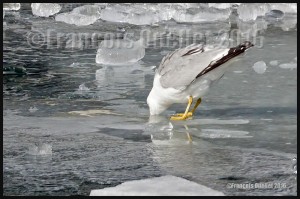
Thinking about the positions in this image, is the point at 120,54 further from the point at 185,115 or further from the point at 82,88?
the point at 185,115

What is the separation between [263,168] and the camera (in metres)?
5.64

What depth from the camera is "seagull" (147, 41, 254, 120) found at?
6.91m

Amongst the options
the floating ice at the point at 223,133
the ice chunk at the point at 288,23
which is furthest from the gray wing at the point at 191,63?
the ice chunk at the point at 288,23

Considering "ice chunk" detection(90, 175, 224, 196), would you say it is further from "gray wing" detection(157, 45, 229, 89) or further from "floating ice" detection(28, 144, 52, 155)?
"gray wing" detection(157, 45, 229, 89)

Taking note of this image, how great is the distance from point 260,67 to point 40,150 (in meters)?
3.89

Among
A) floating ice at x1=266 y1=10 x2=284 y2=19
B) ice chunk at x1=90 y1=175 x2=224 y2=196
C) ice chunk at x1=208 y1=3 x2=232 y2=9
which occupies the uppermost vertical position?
ice chunk at x1=90 y1=175 x2=224 y2=196

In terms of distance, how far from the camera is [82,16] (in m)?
13.1

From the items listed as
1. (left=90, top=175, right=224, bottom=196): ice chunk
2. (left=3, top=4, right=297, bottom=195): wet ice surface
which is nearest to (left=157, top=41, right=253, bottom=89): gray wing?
(left=3, top=4, right=297, bottom=195): wet ice surface

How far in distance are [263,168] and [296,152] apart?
52cm

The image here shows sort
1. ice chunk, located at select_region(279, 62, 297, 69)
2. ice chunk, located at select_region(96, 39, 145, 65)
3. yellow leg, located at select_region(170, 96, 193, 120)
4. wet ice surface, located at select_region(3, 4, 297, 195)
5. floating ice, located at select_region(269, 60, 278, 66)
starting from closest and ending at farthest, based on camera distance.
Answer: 1. wet ice surface, located at select_region(3, 4, 297, 195)
2. yellow leg, located at select_region(170, 96, 193, 120)
3. ice chunk, located at select_region(279, 62, 297, 69)
4. floating ice, located at select_region(269, 60, 278, 66)
5. ice chunk, located at select_region(96, 39, 145, 65)

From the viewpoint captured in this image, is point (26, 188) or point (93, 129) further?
point (93, 129)

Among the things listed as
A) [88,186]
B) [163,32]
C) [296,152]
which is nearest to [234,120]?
[296,152]

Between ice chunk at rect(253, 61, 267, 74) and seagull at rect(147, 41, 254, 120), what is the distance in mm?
1895

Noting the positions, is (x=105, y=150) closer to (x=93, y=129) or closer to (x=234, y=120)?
(x=93, y=129)
